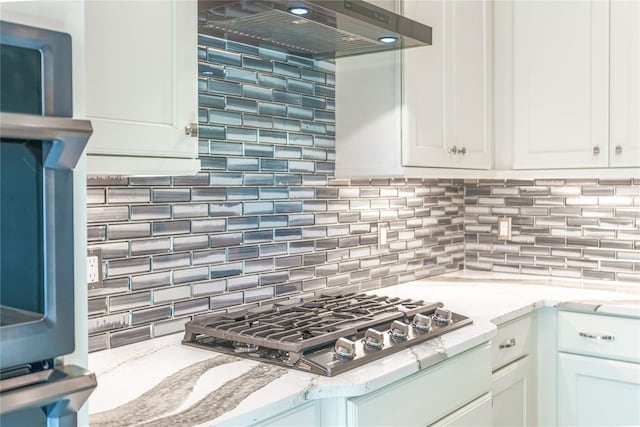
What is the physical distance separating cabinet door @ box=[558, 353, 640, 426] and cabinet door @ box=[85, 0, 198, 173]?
1.80 metres

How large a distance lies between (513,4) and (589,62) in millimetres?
477

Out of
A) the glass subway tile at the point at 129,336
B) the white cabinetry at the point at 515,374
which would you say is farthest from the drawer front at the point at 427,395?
the glass subway tile at the point at 129,336

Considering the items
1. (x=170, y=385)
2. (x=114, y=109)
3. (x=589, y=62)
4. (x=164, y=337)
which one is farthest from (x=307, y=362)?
(x=589, y=62)

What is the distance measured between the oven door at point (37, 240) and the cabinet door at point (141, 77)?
48cm

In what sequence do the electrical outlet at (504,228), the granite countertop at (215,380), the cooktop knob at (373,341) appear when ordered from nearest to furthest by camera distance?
the granite countertop at (215,380)
the cooktop knob at (373,341)
the electrical outlet at (504,228)

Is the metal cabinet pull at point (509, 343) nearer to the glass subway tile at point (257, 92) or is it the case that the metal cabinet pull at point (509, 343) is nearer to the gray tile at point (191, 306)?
the gray tile at point (191, 306)

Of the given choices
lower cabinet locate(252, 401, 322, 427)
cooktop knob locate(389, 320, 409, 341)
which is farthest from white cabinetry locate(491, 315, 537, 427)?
lower cabinet locate(252, 401, 322, 427)

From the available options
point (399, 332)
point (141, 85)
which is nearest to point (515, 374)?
point (399, 332)

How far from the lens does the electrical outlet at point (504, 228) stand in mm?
3266

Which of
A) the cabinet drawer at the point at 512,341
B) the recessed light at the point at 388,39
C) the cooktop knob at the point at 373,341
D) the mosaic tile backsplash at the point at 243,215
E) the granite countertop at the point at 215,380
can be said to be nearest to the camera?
the granite countertop at the point at 215,380

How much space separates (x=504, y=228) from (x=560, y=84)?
83 centimetres

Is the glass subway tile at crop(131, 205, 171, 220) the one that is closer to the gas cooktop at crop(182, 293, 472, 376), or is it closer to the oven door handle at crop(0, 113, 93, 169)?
the gas cooktop at crop(182, 293, 472, 376)

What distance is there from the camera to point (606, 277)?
3.01 m

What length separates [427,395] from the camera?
181cm
